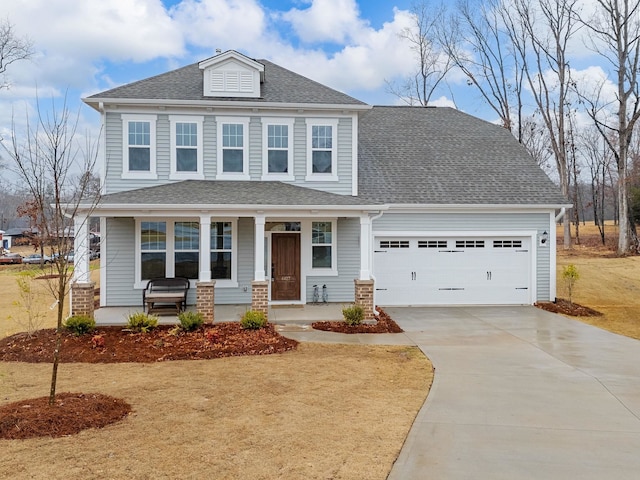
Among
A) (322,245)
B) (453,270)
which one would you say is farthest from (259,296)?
(453,270)

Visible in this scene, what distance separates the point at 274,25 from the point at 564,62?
20.8 meters

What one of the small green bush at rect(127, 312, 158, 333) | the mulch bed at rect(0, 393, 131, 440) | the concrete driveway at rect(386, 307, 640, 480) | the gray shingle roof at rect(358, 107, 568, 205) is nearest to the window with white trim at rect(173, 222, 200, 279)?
the small green bush at rect(127, 312, 158, 333)

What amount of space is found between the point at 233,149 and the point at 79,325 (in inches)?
250

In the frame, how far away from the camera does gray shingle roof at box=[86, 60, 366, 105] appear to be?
13727 millimetres

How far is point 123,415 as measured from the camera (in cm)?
585

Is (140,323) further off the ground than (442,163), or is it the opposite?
(442,163)

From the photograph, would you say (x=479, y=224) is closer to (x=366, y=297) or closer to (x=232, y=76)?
(x=366, y=297)

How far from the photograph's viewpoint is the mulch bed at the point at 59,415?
17.3 ft

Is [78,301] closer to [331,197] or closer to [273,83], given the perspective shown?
[331,197]

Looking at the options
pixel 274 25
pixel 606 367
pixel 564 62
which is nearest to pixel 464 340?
pixel 606 367

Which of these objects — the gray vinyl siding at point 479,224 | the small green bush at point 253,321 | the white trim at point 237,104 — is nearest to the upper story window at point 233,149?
the white trim at point 237,104

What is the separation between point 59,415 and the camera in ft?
18.4

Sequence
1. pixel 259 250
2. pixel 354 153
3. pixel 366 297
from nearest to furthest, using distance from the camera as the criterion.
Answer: pixel 259 250, pixel 366 297, pixel 354 153

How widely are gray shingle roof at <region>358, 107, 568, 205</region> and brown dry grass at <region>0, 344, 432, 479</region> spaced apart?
25.4 feet
